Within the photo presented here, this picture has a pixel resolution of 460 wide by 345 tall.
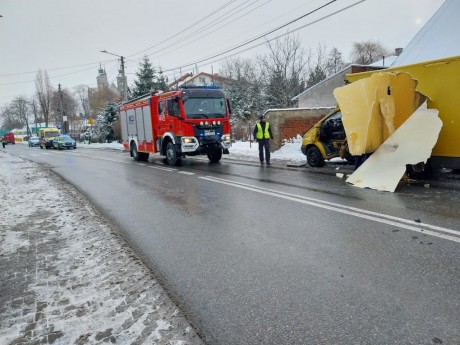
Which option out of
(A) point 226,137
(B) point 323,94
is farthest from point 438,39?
(B) point 323,94

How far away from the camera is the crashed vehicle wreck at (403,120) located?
25.4 ft

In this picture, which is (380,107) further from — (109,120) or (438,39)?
(109,120)

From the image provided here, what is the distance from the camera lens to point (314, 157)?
1188cm

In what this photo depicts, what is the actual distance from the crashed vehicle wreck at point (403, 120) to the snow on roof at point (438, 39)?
23.7 ft

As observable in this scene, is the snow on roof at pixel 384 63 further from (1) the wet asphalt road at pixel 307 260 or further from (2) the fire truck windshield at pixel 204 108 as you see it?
(1) the wet asphalt road at pixel 307 260

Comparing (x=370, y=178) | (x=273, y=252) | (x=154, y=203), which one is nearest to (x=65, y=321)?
(x=273, y=252)

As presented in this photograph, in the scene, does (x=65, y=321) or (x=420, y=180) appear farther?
(x=420, y=180)

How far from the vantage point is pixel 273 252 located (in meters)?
4.23

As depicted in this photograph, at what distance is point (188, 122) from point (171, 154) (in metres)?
1.79

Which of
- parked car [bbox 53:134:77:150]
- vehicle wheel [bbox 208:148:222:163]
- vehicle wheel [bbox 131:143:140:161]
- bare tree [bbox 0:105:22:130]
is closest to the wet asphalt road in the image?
vehicle wheel [bbox 208:148:222:163]

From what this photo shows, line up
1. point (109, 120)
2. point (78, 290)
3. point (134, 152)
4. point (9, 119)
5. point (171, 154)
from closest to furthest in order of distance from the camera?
point (78, 290) → point (171, 154) → point (134, 152) → point (109, 120) → point (9, 119)

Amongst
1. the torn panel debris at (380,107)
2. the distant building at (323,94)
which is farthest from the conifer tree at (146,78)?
the torn panel debris at (380,107)

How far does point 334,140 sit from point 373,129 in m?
2.59

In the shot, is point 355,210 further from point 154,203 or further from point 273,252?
point 154,203
